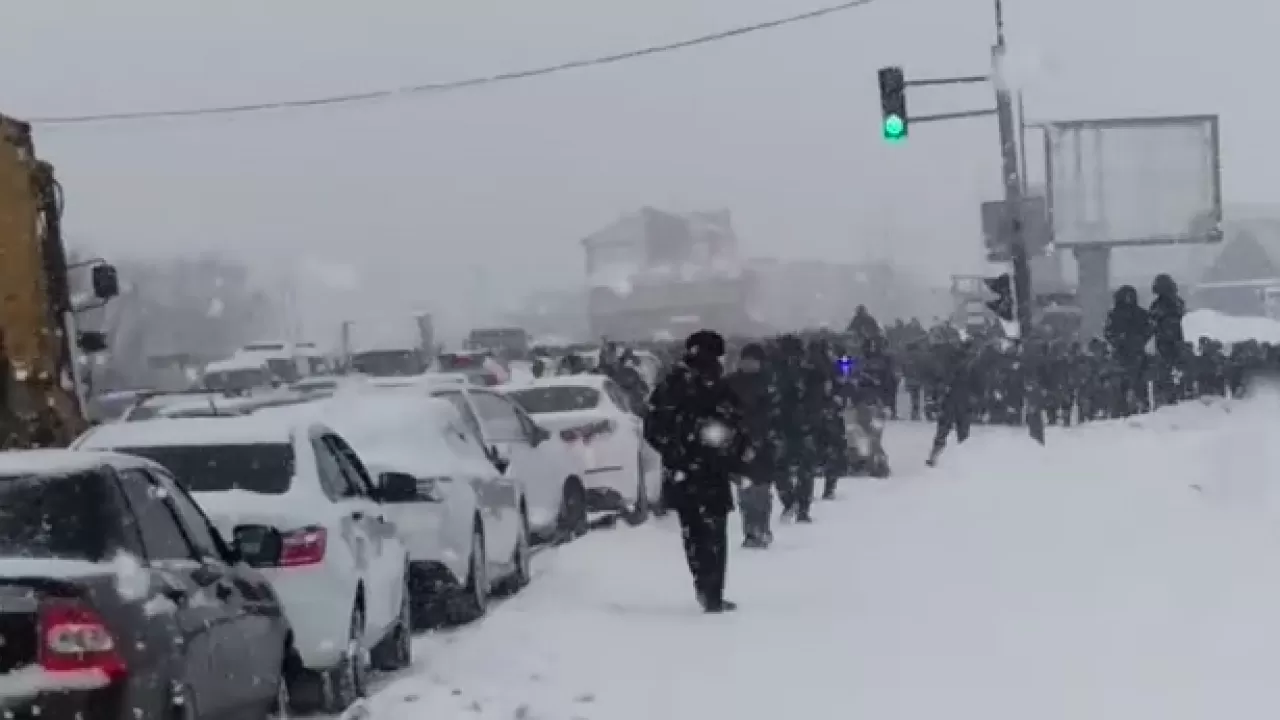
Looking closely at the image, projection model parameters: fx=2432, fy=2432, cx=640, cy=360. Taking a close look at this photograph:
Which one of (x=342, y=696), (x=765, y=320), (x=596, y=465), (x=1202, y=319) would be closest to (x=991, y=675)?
(x=342, y=696)

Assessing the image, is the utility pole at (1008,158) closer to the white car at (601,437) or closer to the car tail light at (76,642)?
the white car at (601,437)

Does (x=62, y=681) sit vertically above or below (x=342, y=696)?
above

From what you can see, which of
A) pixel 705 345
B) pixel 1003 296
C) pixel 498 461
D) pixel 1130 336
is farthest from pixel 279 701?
pixel 1130 336

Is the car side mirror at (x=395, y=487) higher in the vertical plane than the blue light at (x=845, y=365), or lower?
higher

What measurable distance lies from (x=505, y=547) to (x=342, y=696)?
5.43 meters

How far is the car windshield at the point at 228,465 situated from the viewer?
11.2 metres

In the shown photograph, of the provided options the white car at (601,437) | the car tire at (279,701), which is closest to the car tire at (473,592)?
the car tire at (279,701)

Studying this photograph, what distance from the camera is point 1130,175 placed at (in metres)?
61.9

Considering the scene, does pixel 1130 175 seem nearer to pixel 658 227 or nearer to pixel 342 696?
pixel 342 696

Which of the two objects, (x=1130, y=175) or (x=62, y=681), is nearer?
(x=62, y=681)

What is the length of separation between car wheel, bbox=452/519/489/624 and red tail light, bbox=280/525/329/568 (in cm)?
402

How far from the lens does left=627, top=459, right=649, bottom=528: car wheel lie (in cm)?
2292

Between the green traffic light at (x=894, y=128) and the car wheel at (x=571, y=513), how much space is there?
11348 millimetres

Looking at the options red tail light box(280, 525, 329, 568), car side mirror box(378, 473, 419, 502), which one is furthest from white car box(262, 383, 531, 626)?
red tail light box(280, 525, 329, 568)
